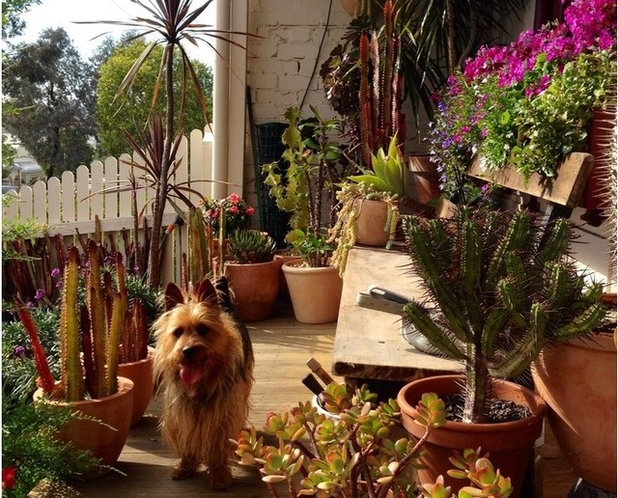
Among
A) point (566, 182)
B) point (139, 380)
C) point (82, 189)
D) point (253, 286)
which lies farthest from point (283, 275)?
point (566, 182)

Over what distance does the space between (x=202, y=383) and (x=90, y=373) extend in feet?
1.44

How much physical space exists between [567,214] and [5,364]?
2371mm

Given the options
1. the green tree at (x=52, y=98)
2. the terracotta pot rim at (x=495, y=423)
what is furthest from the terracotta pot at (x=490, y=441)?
the green tree at (x=52, y=98)

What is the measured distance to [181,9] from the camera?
177 inches

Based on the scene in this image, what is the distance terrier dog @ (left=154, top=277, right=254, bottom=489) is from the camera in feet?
8.14

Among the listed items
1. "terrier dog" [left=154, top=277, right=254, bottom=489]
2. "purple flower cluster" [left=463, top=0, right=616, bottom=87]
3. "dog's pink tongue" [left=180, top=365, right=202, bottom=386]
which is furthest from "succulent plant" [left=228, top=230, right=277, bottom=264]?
"dog's pink tongue" [left=180, top=365, right=202, bottom=386]

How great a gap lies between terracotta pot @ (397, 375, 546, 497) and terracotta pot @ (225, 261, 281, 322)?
3410mm

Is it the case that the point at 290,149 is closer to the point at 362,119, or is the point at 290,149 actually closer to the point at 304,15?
the point at 362,119

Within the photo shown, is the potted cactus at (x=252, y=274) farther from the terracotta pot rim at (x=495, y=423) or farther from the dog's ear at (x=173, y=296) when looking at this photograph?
the terracotta pot rim at (x=495, y=423)

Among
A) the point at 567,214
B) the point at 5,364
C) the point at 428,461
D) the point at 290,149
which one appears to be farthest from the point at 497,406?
the point at 290,149

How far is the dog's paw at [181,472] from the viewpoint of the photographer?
266cm

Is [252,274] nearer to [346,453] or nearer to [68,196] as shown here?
[68,196]

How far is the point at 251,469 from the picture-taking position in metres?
2.76

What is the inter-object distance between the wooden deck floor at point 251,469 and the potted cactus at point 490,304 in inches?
13.5
